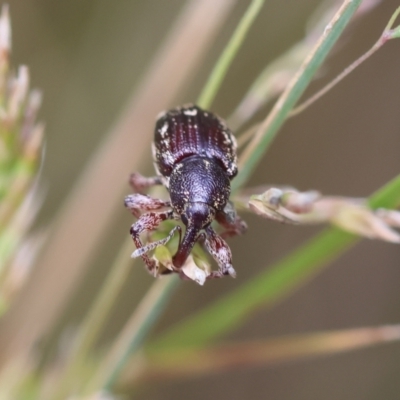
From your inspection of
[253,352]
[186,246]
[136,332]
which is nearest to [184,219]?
[186,246]

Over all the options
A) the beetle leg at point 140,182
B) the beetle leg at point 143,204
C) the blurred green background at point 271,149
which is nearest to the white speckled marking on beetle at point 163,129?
the beetle leg at point 140,182

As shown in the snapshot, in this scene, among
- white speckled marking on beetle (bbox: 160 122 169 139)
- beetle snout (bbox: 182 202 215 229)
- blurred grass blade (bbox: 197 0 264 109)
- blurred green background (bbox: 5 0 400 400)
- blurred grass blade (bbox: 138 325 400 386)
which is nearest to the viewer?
blurred grass blade (bbox: 197 0 264 109)

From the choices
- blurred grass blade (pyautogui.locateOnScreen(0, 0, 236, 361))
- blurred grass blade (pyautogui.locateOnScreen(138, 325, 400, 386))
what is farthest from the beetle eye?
blurred grass blade (pyautogui.locateOnScreen(0, 0, 236, 361))

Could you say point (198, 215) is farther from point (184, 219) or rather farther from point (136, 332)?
point (136, 332)

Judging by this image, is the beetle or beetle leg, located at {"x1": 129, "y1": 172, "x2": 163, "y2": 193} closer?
the beetle

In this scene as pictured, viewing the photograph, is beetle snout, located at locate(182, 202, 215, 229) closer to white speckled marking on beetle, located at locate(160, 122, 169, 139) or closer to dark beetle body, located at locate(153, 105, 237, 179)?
dark beetle body, located at locate(153, 105, 237, 179)

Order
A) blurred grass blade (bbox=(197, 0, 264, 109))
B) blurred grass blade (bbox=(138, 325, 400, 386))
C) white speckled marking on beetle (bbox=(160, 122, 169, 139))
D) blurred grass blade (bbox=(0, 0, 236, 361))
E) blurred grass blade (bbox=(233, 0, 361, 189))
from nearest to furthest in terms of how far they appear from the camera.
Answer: blurred grass blade (bbox=(233, 0, 361, 189)) < blurred grass blade (bbox=(197, 0, 264, 109)) < blurred grass blade (bbox=(138, 325, 400, 386)) < white speckled marking on beetle (bbox=(160, 122, 169, 139)) < blurred grass blade (bbox=(0, 0, 236, 361))
